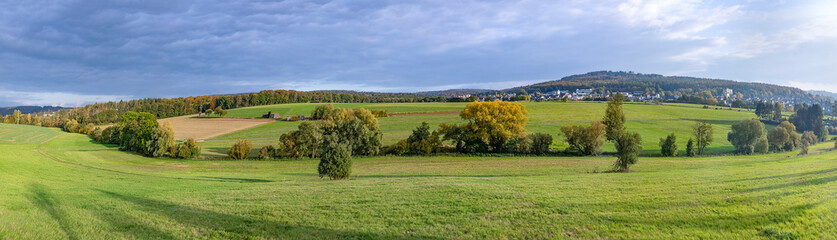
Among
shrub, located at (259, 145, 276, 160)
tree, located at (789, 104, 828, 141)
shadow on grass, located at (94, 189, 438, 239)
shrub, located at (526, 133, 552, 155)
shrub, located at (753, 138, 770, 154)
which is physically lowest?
shrub, located at (259, 145, 276, 160)

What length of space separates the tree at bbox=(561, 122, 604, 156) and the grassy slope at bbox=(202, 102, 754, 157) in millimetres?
3134

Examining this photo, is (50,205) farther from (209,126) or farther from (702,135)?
(209,126)

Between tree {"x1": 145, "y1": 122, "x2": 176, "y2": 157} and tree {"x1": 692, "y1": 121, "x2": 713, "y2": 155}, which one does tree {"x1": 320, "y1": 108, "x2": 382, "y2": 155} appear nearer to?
tree {"x1": 145, "y1": 122, "x2": 176, "y2": 157}

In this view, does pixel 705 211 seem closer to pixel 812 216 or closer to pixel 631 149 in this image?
pixel 812 216

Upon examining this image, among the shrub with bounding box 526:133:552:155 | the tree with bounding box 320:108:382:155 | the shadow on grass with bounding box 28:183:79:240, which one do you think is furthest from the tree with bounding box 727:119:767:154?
the shadow on grass with bounding box 28:183:79:240

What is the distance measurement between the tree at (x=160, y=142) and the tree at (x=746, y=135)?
63495mm

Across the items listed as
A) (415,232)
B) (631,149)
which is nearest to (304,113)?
(631,149)

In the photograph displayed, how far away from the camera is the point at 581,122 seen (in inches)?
2472

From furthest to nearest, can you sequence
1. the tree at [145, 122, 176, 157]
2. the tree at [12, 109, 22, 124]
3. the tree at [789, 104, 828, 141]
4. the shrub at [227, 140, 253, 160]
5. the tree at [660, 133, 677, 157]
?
the tree at [12, 109, 22, 124] → the tree at [145, 122, 176, 157] → the shrub at [227, 140, 253, 160] → the tree at [660, 133, 677, 157] → the tree at [789, 104, 828, 141]

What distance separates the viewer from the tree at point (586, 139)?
1569 inches

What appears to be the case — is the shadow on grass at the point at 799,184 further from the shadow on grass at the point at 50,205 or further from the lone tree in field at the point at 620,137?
the shadow on grass at the point at 50,205

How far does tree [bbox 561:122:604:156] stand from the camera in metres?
39.8

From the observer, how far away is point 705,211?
8.71 metres

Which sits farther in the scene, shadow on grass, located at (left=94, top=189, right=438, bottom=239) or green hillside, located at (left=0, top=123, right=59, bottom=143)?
green hillside, located at (left=0, top=123, right=59, bottom=143)
